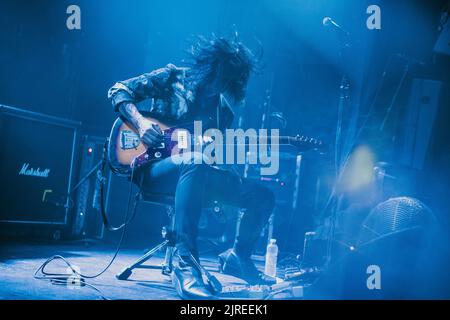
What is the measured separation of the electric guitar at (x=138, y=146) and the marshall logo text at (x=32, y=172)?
118 cm

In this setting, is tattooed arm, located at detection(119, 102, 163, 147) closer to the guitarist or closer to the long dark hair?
the guitarist

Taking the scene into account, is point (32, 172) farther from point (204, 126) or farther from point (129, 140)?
point (204, 126)

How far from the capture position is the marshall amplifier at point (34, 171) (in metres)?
3.19

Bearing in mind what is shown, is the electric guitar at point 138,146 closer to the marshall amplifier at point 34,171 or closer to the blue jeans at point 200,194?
the blue jeans at point 200,194

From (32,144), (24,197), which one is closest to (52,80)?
(32,144)

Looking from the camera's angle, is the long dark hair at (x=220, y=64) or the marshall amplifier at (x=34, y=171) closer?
the long dark hair at (x=220, y=64)

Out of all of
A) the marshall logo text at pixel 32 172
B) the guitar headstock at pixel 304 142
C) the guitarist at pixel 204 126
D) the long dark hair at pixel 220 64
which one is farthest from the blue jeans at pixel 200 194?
the marshall logo text at pixel 32 172

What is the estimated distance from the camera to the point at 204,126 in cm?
263

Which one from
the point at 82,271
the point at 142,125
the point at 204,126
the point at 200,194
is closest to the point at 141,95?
the point at 142,125

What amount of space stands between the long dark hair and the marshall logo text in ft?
5.36

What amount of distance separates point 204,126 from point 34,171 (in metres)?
1.68

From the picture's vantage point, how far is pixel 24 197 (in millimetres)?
3312
